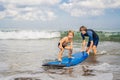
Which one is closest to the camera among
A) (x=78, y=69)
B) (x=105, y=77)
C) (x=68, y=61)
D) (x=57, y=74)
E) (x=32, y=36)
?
(x=105, y=77)

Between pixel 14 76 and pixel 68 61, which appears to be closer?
pixel 14 76

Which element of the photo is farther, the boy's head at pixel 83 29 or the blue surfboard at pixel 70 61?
the boy's head at pixel 83 29

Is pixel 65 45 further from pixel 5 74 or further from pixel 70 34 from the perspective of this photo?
pixel 5 74

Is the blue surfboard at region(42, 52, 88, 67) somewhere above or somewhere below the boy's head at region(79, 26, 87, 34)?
below

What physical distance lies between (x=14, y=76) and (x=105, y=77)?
3.28m

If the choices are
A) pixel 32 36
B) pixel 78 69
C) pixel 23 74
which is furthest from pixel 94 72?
pixel 32 36

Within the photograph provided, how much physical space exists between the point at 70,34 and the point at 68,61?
1.21 meters

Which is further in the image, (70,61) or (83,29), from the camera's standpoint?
(83,29)

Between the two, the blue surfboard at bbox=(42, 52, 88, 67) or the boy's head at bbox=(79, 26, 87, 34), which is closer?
the blue surfboard at bbox=(42, 52, 88, 67)

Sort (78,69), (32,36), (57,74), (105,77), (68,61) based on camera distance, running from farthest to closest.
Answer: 1. (32,36)
2. (68,61)
3. (78,69)
4. (57,74)
5. (105,77)

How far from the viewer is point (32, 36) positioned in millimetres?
40062

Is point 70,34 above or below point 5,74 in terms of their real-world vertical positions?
above

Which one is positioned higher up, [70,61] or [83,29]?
[83,29]

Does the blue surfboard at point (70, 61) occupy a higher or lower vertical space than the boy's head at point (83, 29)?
lower
